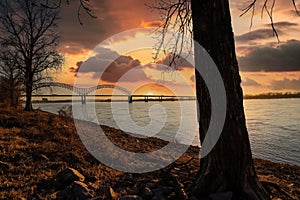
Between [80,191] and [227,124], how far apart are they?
2.88 metres

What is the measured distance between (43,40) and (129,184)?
2456 cm

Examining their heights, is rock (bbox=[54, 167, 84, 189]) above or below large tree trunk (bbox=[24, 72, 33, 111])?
below

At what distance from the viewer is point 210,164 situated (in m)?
4.94

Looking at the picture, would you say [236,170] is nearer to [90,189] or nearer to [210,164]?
[210,164]

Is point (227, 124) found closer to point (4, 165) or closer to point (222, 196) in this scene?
point (222, 196)

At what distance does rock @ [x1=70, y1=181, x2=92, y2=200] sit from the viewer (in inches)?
189

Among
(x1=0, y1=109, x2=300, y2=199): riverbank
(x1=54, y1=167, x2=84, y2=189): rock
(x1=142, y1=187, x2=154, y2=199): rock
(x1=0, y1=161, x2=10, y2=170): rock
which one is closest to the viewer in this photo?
(x1=142, y1=187, x2=154, y2=199): rock

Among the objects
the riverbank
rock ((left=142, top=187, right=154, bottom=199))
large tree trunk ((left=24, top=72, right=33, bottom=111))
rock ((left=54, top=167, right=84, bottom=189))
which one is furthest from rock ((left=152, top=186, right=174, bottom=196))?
large tree trunk ((left=24, top=72, right=33, bottom=111))

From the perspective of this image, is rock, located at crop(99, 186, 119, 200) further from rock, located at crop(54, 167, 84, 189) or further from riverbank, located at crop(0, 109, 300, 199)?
rock, located at crop(54, 167, 84, 189)

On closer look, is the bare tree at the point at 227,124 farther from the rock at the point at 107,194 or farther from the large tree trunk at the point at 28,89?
the large tree trunk at the point at 28,89

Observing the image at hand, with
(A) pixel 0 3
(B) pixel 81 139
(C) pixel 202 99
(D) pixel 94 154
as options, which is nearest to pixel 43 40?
(A) pixel 0 3

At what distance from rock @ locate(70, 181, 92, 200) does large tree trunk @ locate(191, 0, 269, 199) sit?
6.36 feet

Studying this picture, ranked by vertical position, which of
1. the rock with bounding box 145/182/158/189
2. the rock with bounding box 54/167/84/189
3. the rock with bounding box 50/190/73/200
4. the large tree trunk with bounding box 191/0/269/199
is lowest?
the rock with bounding box 50/190/73/200

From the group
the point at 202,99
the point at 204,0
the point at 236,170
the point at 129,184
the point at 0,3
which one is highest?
the point at 0,3
